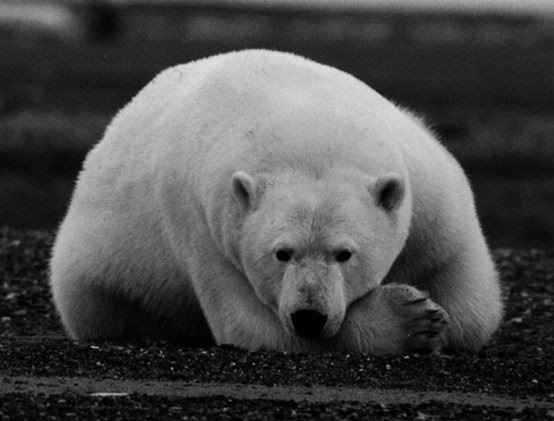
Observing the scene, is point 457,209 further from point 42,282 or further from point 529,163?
point 529,163

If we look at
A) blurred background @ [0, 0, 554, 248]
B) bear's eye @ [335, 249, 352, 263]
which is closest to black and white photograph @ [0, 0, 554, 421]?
bear's eye @ [335, 249, 352, 263]

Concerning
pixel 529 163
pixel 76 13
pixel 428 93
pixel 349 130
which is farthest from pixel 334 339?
pixel 76 13

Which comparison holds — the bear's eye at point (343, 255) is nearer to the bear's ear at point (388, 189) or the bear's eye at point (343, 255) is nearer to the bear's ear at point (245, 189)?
the bear's ear at point (388, 189)

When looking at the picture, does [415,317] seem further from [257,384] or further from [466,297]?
[257,384]

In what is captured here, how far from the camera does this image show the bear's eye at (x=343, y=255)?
7484 millimetres

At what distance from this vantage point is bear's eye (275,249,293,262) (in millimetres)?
7479

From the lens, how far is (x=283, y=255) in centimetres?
751

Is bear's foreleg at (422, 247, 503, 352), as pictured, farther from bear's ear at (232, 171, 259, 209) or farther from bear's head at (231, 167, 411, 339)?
bear's ear at (232, 171, 259, 209)

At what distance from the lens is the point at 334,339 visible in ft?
26.1

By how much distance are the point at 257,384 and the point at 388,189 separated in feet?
3.40

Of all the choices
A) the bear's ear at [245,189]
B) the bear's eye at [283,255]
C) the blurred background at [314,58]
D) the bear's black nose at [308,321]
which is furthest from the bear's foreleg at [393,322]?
the blurred background at [314,58]

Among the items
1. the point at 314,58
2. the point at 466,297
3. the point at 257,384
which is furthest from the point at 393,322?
the point at 314,58

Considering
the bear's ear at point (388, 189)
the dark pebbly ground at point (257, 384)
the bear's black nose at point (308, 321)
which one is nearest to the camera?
the dark pebbly ground at point (257, 384)

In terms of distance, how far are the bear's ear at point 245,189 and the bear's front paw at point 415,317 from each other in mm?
721
